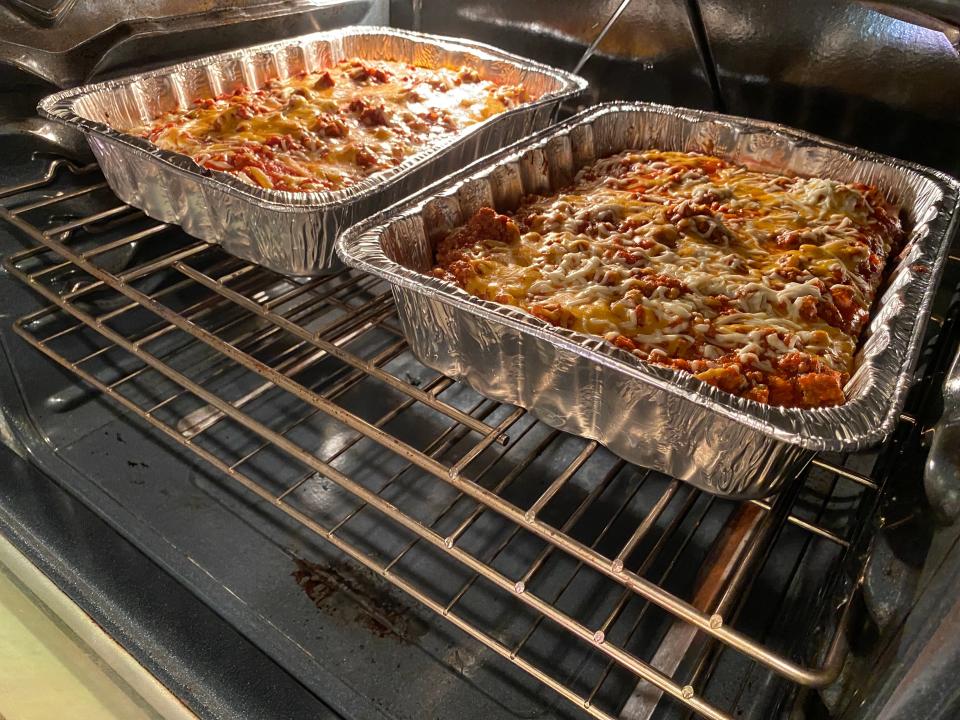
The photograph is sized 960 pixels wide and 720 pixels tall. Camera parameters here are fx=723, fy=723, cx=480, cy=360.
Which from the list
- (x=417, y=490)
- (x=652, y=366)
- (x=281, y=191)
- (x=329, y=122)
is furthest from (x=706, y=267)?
(x=329, y=122)

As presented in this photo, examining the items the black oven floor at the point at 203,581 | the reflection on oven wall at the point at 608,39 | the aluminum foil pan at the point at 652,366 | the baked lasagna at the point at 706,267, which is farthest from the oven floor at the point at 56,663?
the reflection on oven wall at the point at 608,39

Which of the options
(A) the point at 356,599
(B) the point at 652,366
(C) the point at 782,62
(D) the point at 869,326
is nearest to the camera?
(B) the point at 652,366

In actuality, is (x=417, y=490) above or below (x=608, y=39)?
below

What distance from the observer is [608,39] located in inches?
77.5

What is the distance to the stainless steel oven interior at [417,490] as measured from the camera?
107cm

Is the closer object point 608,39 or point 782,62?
point 782,62

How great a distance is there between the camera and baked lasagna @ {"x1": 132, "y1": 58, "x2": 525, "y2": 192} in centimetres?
172

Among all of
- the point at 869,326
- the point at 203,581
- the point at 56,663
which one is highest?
the point at 869,326

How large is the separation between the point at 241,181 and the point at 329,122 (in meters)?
0.43

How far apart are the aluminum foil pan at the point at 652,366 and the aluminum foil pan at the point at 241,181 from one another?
16 cm

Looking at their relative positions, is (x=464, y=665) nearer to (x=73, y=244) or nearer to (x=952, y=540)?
(x=952, y=540)

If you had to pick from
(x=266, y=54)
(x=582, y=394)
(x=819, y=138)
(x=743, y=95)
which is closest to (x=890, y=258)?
(x=819, y=138)

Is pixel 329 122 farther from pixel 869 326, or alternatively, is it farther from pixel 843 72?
pixel 869 326

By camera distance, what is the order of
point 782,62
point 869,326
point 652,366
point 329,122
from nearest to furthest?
point 652,366 → point 869,326 → point 782,62 → point 329,122
